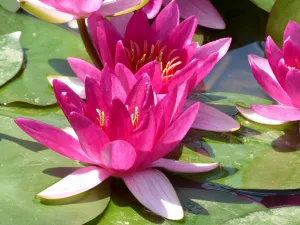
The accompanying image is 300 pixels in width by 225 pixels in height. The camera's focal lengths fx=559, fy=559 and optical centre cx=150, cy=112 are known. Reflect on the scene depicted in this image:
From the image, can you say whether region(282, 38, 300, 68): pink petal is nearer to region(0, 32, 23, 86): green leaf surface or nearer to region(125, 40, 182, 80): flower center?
region(125, 40, 182, 80): flower center

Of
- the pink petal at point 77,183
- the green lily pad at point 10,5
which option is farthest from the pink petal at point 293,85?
the green lily pad at point 10,5

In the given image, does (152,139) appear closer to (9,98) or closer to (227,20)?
(9,98)

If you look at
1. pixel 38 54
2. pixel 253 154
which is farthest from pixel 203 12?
pixel 253 154

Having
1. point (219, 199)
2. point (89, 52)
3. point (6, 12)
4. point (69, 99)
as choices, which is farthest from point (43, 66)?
point (219, 199)

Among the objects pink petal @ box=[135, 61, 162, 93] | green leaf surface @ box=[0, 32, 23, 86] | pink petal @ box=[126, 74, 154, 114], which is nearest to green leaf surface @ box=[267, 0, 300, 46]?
pink petal @ box=[135, 61, 162, 93]

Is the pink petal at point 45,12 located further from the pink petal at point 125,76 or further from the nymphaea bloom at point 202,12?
the nymphaea bloom at point 202,12

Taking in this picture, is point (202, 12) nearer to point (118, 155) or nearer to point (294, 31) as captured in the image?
point (294, 31)
